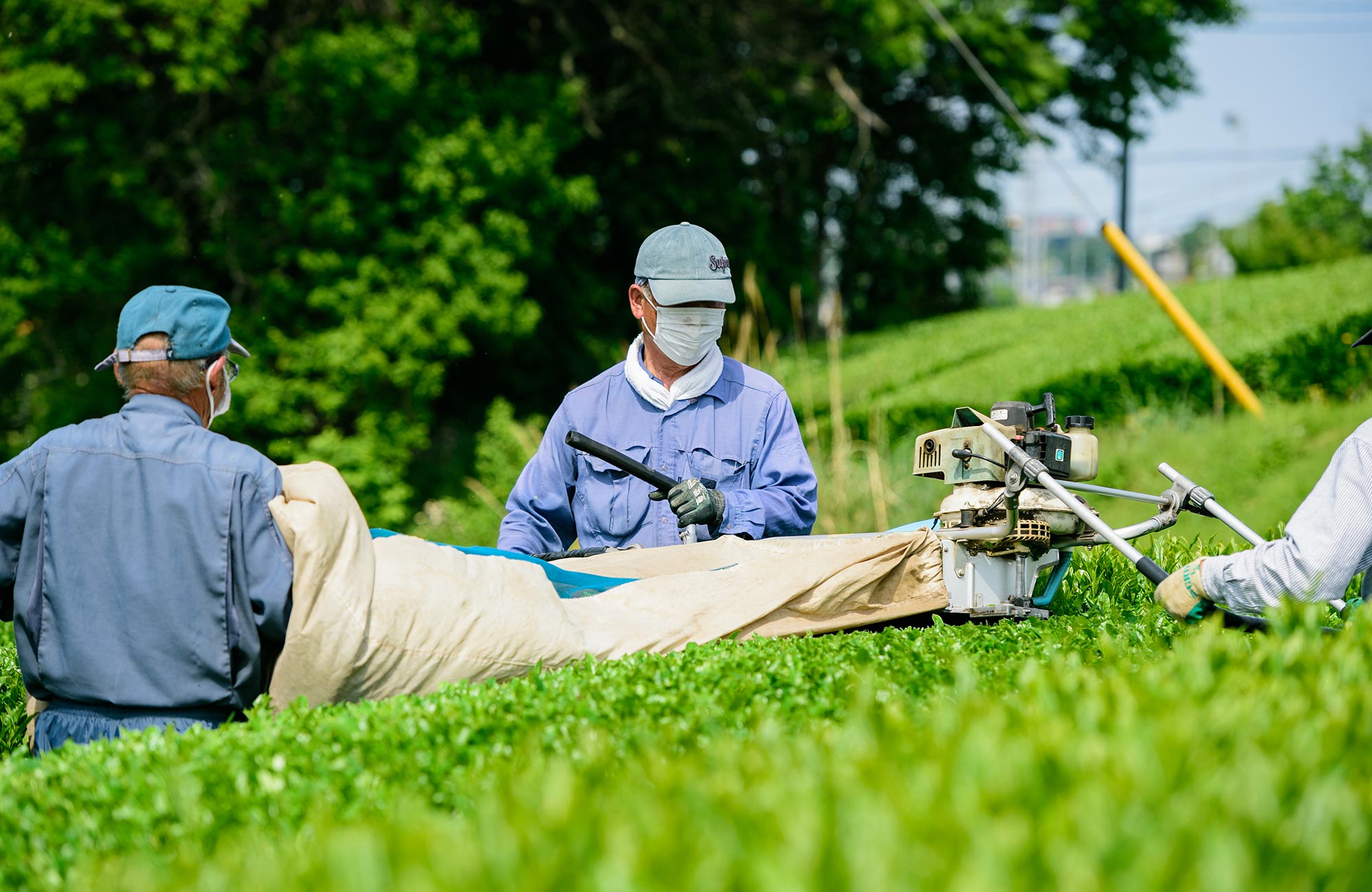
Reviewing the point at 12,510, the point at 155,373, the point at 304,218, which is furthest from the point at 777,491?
the point at 304,218

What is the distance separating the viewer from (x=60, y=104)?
14.2 meters

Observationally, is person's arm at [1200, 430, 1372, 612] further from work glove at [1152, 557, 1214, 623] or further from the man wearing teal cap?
the man wearing teal cap

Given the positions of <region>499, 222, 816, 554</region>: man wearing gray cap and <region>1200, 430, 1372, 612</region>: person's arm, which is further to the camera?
<region>499, 222, 816, 554</region>: man wearing gray cap

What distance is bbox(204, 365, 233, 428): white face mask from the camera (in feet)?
11.4

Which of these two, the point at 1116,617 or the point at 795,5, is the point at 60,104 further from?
the point at 1116,617

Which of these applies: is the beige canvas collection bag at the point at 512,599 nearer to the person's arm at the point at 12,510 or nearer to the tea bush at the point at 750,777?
the tea bush at the point at 750,777

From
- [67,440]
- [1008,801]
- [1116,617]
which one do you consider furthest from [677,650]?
[1008,801]

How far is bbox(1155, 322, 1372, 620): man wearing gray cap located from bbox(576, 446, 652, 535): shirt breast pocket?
7.54ft

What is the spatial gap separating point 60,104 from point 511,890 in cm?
1510

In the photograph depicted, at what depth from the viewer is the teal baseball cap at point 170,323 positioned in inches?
132

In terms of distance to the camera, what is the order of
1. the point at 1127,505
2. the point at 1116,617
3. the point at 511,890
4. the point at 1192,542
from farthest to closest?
the point at 1127,505 < the point at 1192,542 < the point at 1116,617 < the point at 511,890

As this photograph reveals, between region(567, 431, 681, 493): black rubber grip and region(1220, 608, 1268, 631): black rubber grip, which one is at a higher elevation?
region(567, 431, 681, 493): black rubber grip

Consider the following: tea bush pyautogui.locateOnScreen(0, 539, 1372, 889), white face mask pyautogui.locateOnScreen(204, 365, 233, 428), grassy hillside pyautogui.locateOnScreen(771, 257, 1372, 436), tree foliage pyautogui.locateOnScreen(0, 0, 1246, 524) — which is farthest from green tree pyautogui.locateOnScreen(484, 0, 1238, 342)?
tea bush pyautogui.locateOnScreen(0, 539, 1372, 889)

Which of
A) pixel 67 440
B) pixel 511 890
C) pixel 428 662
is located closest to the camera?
pixel 511 890
